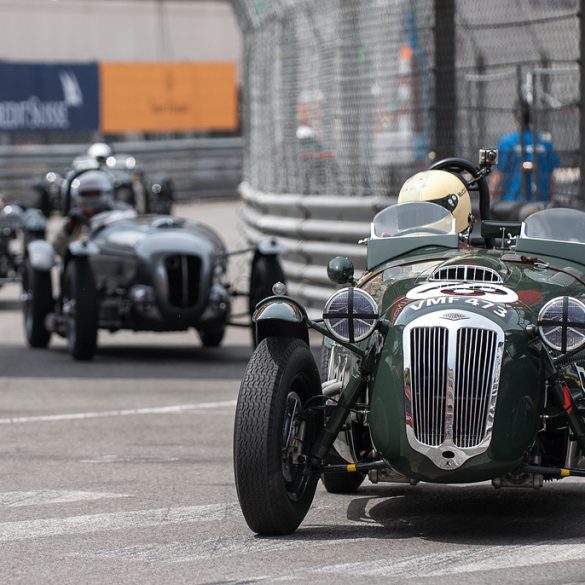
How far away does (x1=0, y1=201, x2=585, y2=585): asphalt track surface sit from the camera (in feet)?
19.5

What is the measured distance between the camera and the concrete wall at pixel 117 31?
140 ft

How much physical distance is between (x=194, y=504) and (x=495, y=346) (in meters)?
1.71

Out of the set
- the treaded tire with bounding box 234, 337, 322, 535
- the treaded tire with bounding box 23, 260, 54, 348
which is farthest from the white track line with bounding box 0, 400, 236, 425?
the treaded tire with bounding box 23, 260, 54, 348

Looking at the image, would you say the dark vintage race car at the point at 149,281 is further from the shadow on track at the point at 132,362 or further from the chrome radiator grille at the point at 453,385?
the chrome radiator grille at the point at 453,385

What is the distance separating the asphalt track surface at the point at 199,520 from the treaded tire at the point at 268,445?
0.10 meters

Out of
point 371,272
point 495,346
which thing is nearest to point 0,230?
point 371,272

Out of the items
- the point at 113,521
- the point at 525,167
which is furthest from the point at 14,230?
the point at 113,521

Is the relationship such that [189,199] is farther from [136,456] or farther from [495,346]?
[495,346]

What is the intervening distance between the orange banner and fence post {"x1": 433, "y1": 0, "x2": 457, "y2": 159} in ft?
80.1

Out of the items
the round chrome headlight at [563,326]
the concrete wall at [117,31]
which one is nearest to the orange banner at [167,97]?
the concrete wall at [117,31]

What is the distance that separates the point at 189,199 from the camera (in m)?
37.6

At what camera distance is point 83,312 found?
1325cm

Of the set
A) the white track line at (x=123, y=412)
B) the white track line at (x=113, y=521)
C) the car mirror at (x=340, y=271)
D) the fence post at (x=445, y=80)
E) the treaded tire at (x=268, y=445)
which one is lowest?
the white track line at (x=123, y=412)

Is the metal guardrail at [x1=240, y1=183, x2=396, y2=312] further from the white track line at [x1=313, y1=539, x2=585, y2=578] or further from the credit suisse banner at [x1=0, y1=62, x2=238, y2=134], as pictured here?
the credit suisse banner at [x1=0, y1=62, x2=238, y2=134]
